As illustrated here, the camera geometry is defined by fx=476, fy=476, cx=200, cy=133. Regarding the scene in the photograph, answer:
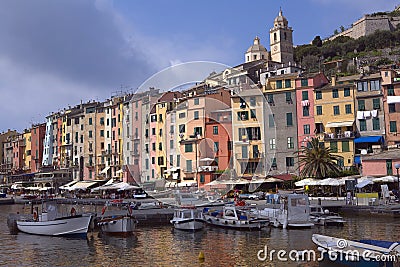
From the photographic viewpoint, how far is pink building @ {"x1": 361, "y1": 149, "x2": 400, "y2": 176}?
4359 cm

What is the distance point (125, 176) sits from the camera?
221 feet

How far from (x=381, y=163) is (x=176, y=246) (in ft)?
88.9

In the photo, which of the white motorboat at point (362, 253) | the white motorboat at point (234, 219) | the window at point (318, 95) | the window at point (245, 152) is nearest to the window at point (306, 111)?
the window at point (318, 95)

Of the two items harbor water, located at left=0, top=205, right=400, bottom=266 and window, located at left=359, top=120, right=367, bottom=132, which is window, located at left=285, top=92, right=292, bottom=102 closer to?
window, located at left=359, top=120, right=367, bottom=132

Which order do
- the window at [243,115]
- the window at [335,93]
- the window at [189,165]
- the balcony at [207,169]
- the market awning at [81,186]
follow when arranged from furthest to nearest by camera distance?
the market awning at [81,186]
the window at [189,165]
the window at [243,115]
the balcony at [207,169]
the window at [335,93]

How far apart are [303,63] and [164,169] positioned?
5148 cm

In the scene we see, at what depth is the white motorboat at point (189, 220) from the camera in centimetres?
2908

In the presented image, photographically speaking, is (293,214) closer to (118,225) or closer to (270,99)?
(118,225)

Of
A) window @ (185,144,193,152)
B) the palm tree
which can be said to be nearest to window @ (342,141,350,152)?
the palm tree

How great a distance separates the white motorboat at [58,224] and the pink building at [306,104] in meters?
31.7

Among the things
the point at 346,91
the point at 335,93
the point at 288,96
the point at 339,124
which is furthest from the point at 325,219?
the point at 288,96

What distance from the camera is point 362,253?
1435cm

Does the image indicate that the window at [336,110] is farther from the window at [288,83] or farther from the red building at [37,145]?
the red building at [37,145]

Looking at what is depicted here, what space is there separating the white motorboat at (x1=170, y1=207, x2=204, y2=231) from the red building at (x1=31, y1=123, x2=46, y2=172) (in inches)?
2886
